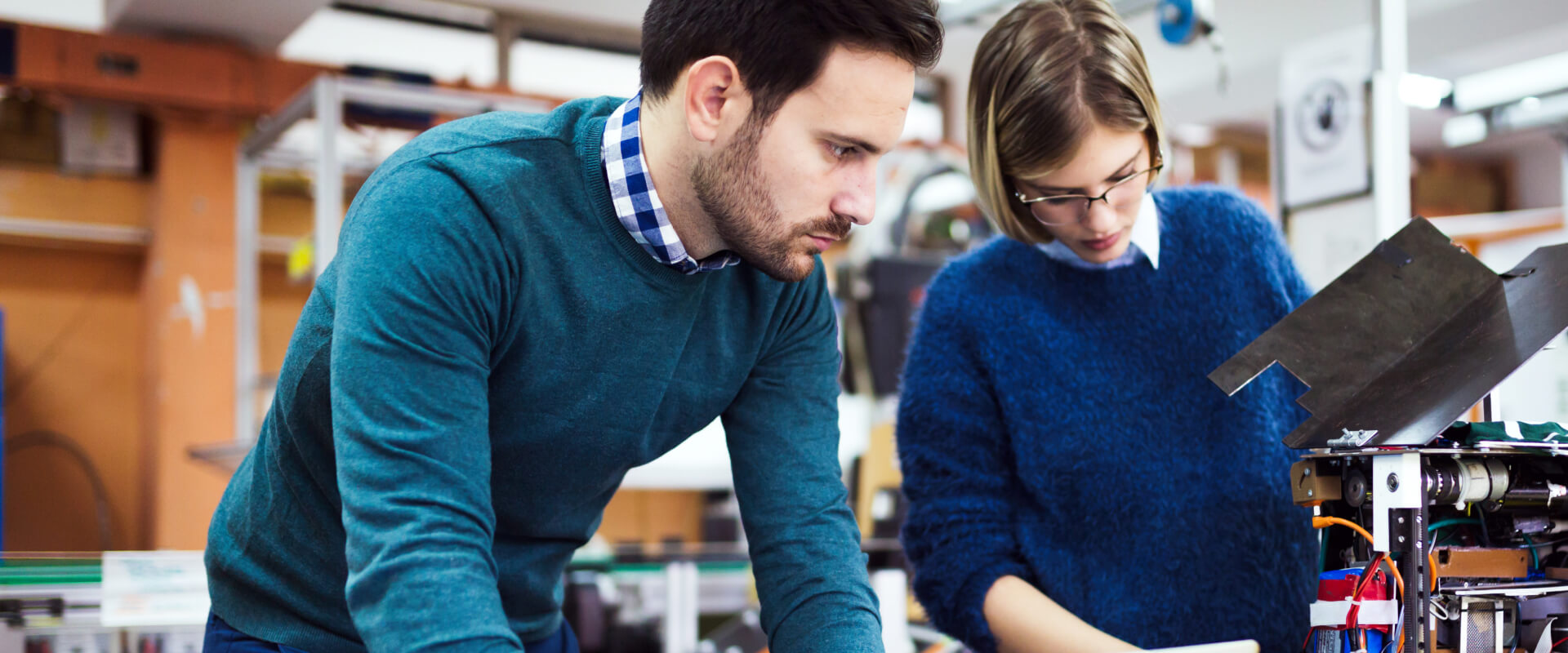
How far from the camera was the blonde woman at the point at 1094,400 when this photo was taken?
1.12 meters

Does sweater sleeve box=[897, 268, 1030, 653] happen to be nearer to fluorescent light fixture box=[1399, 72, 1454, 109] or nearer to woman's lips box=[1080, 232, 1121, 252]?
woman's lips box=[1080, 232, 1121, 252]

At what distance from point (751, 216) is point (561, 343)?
0.57ft

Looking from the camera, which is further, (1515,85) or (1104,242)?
(1515,85)

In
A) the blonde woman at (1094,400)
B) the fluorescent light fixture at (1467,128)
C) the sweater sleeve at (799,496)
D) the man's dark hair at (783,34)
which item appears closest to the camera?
the man's dark hair at (783,34)

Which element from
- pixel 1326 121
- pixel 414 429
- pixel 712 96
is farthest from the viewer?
pixel 1326 121

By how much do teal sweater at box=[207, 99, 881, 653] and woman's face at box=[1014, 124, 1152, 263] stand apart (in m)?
0.25

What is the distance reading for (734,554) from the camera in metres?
3.47

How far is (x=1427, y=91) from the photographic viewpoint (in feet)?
17.1

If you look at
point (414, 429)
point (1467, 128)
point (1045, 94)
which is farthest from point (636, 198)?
point (1467, 128)

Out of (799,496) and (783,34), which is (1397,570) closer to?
(799,496)

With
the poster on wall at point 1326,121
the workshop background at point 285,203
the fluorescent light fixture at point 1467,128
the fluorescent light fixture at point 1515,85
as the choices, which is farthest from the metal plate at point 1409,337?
the fluorescent light fixture at point 1467,128

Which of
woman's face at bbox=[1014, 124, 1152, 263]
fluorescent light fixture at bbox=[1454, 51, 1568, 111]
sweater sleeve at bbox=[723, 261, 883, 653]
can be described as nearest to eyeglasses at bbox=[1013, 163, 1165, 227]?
woman's face at bbox=[1014, 124, 1152, 263]

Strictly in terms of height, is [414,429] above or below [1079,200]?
below

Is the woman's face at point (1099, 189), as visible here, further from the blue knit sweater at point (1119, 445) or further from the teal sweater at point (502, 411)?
the teal sweater at point (502, 411)
